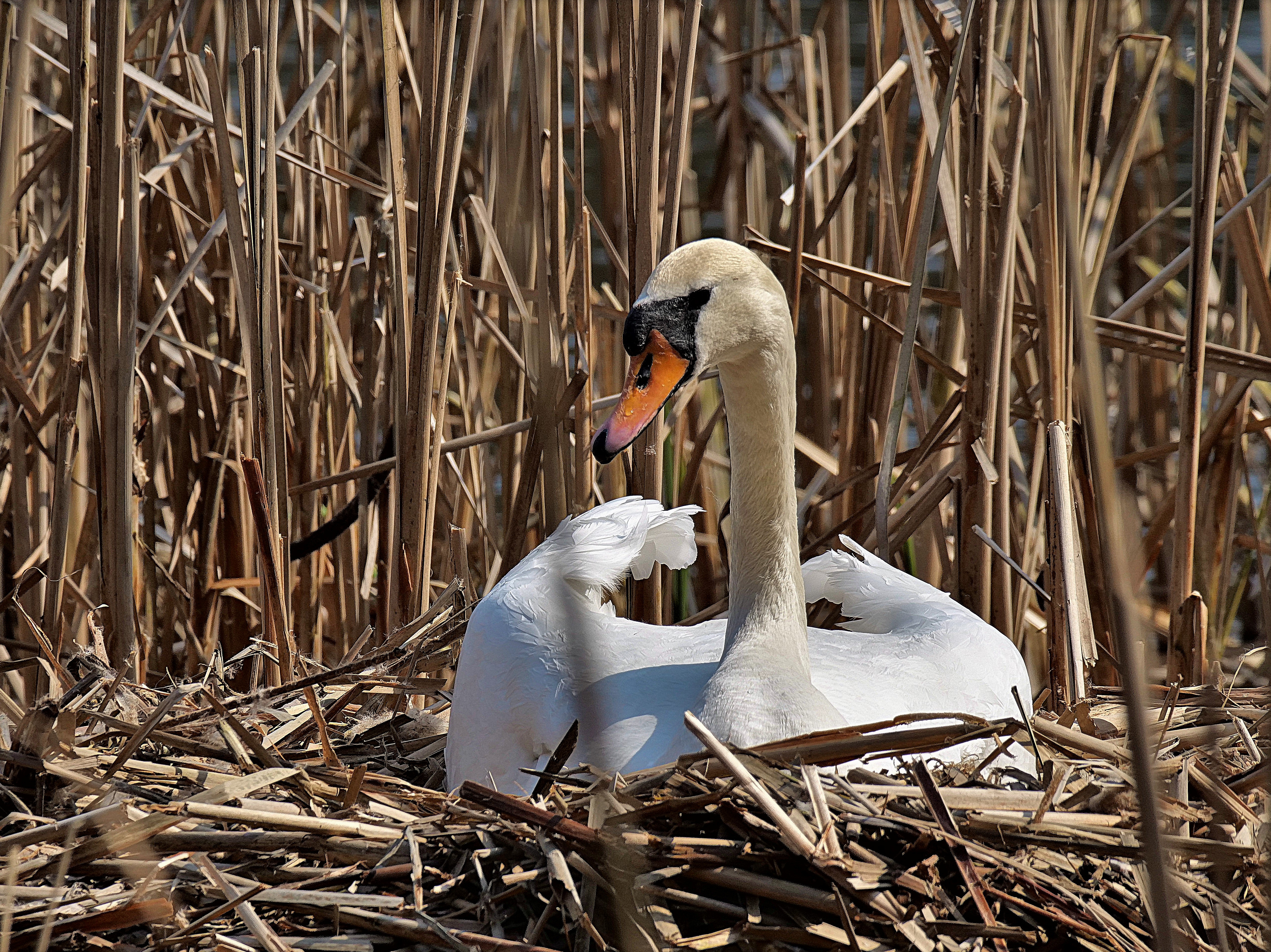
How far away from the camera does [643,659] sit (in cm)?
264

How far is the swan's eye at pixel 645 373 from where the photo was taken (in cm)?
220

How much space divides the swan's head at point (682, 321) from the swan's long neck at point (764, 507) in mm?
135

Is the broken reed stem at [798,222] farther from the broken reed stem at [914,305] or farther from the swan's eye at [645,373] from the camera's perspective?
the swan's eye at [645,373]

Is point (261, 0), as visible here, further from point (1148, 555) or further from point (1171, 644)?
point (1148, 555)

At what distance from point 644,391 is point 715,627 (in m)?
0.90

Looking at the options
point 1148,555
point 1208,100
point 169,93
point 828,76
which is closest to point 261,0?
point 169,93

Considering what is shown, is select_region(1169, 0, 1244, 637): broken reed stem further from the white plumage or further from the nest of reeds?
the nest of reeds

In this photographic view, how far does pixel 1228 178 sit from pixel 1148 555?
1.07 m

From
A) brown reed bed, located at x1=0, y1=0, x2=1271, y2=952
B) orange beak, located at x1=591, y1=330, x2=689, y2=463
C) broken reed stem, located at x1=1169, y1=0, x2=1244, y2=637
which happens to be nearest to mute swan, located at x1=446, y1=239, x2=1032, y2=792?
orange beak, located at x1=591, y1=330, x2=689, y2=463

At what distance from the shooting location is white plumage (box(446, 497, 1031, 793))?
7.77 ft

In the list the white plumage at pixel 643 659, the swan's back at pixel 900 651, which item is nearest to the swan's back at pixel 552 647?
the white plumage at pixel 643 659

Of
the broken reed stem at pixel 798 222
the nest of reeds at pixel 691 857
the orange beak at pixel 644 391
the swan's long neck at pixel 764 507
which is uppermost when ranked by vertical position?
the broken reed stem at pixel 798 222

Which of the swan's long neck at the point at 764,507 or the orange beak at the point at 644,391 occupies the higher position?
the orange beak at the point at 644,391

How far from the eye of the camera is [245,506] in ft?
12.2
